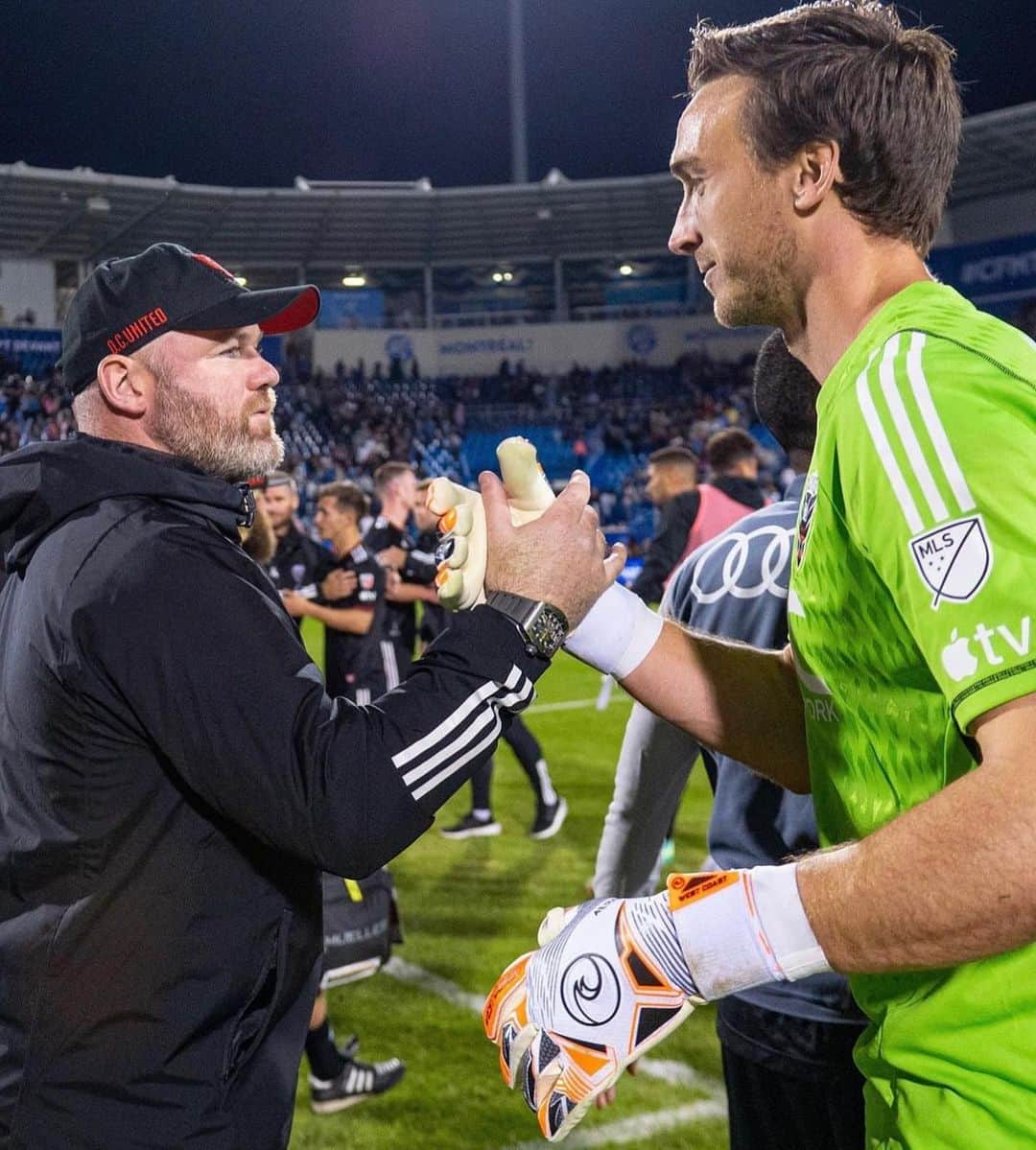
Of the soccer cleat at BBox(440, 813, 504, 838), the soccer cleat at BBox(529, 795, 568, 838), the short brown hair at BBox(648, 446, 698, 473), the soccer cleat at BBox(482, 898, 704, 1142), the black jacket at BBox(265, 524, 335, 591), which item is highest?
the short brown hair at BBox(648, 446, 698, 473)

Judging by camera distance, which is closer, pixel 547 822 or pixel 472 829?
pixel 547 822

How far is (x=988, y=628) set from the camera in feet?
3.32

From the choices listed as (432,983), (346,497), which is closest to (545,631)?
(432,983)

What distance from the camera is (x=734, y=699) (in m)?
1.75

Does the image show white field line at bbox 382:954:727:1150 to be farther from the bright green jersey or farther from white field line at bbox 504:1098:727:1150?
the bright green jersey

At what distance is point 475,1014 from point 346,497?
3.07m

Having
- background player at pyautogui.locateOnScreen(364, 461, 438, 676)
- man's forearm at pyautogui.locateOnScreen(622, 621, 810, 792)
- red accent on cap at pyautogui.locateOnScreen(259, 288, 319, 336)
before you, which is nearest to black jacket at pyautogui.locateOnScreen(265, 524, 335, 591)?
background player at pyautogui.locateOnScreen(364, 461, 438, 676)

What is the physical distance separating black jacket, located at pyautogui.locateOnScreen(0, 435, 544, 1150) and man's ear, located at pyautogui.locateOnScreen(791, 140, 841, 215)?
0.71 m

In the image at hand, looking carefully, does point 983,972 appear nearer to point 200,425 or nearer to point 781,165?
point 781,165

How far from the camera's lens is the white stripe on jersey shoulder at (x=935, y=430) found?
41.2 inches

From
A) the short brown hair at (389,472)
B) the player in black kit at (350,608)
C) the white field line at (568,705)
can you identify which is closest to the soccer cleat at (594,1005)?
the player in black kit at (350,608)

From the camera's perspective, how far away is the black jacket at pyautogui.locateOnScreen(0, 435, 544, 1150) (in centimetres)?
160

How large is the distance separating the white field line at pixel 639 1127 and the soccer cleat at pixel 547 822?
3.26 m

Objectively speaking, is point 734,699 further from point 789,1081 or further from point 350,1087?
point 350,1087
